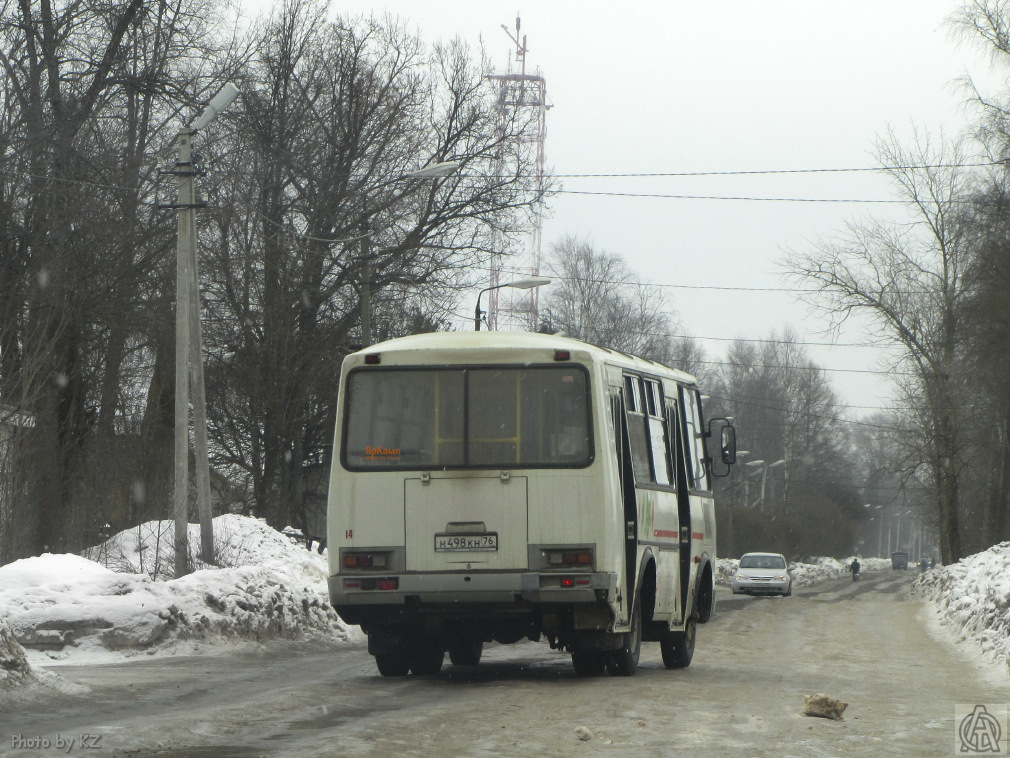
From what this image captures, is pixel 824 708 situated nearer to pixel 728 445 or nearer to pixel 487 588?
pixel 487 588

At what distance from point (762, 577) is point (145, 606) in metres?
33.4

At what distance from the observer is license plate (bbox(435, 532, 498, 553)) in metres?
11.8

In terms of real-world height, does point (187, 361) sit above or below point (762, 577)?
above

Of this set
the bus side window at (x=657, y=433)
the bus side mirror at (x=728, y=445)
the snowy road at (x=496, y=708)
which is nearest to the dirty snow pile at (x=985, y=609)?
the snowy road at (x=496, y=708)

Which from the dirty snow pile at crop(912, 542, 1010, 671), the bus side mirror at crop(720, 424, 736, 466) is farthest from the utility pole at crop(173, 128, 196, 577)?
the dirty snow pile at crop(912, 542, 1010, 671)

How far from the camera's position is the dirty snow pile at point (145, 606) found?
15008mm

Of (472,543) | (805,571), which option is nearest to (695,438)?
(472,543)

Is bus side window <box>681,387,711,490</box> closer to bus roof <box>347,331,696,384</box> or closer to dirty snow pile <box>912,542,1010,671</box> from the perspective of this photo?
bus roof <box>347,331,696,384</box>

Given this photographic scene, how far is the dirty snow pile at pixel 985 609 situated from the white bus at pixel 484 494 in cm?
526

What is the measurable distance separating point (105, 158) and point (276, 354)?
27.7ft

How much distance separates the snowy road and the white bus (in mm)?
655

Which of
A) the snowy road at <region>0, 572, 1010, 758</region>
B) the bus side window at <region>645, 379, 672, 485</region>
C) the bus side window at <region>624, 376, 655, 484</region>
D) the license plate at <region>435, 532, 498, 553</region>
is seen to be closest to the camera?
the snowy road at <region>0, 572, 1010, 758</region>

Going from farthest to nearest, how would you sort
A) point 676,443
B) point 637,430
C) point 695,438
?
1. point 695,438
2. point 676,443
3. point 637,430

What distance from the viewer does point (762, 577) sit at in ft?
152
